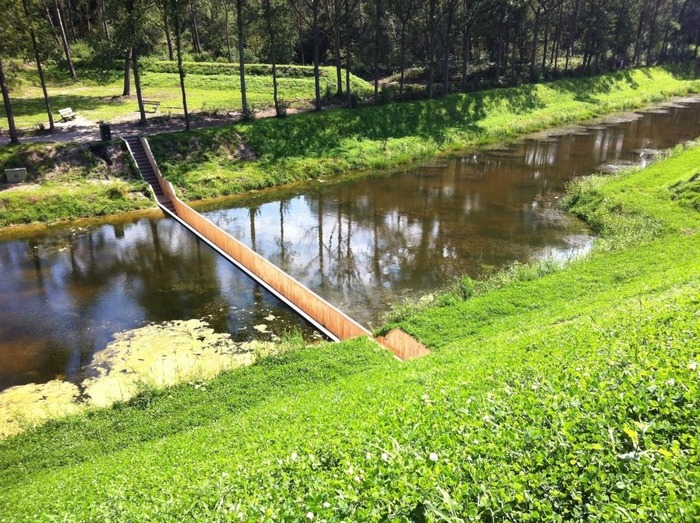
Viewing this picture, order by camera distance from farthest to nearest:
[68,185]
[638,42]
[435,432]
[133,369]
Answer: [638,42] < [68,185] < [133,369] < [435,432]

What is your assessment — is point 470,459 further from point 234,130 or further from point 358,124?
point 358,124

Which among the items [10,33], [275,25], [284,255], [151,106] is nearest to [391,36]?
[275,25]

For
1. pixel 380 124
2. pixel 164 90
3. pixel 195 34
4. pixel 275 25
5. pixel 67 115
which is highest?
pixel 195 34

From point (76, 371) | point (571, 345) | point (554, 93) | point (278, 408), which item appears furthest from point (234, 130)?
point (554, 93)

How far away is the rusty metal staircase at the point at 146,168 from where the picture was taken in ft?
97.1

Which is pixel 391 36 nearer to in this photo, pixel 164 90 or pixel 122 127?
pixel 164 90

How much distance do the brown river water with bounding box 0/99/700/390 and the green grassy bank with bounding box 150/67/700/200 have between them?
2194 millimetres

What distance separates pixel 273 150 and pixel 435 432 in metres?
31.0

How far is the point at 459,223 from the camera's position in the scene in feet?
85.8

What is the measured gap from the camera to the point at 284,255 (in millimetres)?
23078

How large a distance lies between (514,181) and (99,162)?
1001 inches

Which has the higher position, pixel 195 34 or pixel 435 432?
pixel 195 34

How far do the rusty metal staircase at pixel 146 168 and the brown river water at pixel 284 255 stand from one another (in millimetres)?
2215

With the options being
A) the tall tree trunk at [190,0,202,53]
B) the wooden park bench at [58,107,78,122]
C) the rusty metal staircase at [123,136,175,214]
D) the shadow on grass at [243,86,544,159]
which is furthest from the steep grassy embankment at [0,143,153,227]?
the tall tree trunk at [190,0,202,53]
